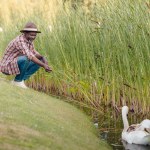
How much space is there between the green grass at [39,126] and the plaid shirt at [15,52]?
1.02 m

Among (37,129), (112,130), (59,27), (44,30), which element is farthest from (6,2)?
(37,129)

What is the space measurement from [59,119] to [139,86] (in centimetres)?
199

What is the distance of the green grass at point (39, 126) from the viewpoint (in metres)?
6.00

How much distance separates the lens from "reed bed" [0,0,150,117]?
370 inches

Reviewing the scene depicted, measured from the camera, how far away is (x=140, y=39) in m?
9.30

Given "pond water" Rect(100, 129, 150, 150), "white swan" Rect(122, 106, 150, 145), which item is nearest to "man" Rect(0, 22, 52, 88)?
"pond water" Rect(100, 129, 150, 150)

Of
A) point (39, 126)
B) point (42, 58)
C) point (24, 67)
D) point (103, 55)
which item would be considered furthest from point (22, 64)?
point (39, 126)

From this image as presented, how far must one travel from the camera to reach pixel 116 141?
8.27 meters

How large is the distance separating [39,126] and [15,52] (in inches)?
170

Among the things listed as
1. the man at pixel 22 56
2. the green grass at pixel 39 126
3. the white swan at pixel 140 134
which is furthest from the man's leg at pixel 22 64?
the white swan at pixel 140 134

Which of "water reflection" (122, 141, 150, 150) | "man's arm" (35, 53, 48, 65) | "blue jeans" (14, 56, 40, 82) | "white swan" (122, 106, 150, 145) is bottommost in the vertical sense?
"water reflection" (122, 141, 150, 150)

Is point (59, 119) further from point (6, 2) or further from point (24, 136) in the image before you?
point (6, 2)

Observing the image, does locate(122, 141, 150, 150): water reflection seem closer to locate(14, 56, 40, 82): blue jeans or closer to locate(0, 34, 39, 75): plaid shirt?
locate(0, 34, 39, 75): plaid shirt

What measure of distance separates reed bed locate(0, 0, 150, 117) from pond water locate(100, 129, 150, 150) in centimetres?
82
